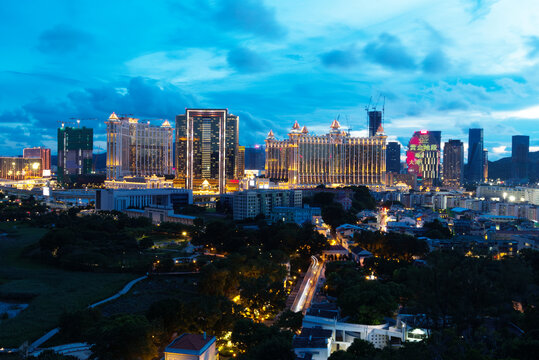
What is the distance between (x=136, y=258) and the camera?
99.1 feet

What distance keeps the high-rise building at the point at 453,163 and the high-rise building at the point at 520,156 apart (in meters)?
15.1

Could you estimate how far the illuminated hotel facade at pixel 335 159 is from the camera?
8988 centimetres

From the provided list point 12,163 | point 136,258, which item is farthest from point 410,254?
point 12,163

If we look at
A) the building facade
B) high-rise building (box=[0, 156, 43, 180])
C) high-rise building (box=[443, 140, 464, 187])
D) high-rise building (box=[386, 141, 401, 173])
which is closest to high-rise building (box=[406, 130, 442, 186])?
high-rise building (box=[443, 140, 464, 187])

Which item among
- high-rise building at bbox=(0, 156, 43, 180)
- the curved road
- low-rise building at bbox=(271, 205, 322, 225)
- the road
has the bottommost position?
the curved road

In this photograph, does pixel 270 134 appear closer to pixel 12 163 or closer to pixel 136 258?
pixel 136 258

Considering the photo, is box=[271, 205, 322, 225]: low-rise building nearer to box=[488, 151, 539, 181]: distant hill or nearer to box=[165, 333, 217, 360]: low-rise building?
box=[165, 333, 217, 360]: low-rise building

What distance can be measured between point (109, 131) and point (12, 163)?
190 ft

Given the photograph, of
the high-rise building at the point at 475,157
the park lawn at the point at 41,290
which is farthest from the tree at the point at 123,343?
the high-rise building at the point at 475,157

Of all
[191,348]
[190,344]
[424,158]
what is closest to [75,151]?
[424,158]

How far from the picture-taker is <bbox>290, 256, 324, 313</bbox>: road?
20688mm

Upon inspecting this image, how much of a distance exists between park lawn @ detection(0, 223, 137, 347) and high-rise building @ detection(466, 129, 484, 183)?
147 m

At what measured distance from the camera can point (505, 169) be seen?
150 m

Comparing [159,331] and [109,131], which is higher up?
[109,131]
